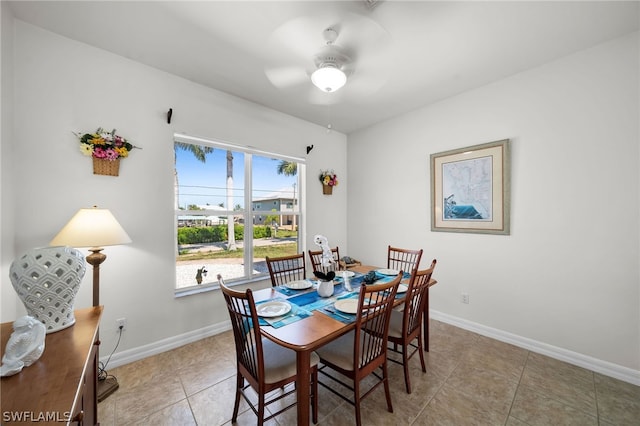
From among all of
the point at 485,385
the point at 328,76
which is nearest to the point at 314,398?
the point at 485,385

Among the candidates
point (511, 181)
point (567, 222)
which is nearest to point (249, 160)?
point (511, 181)

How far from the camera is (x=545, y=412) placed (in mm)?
1665

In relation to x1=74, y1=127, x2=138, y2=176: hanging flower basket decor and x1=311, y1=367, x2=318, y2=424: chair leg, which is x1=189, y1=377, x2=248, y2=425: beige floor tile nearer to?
x1=311, y1=367, x2=318, y2=424: chair leg

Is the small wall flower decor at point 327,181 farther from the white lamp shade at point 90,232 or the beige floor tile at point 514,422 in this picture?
the beige floor tile at point 514,422

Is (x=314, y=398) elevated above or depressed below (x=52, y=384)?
Answer: below

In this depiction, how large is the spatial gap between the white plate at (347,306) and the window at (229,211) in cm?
174

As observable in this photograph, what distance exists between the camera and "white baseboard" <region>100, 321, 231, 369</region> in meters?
2.15

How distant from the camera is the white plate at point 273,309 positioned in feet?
5.04

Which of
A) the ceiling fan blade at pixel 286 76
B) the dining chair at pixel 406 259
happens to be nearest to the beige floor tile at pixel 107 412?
the dining chair at pixel 406 259

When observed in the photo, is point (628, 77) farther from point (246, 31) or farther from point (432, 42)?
point (246, 31)

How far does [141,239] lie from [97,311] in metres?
1.02

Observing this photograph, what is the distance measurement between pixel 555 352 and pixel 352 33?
3361mm

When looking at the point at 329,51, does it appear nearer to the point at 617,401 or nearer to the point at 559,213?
the point at 559,213

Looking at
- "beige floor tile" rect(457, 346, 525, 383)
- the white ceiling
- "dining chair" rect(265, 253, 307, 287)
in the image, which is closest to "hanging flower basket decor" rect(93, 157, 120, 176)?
the white ceiling
